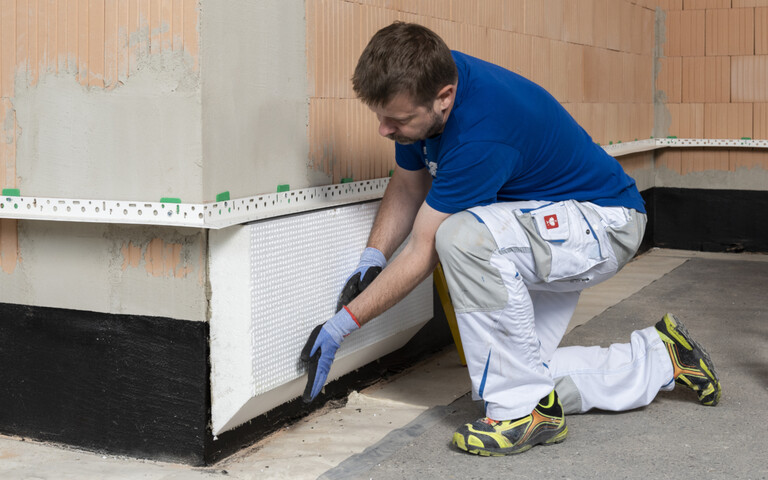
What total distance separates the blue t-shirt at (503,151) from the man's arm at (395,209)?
6 centimetres

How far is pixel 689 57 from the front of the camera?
6.36 m

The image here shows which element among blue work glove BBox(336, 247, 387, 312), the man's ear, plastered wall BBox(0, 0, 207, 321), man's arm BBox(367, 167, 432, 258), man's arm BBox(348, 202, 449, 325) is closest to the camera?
plastered wall BBox(0, 0, 207, 321)

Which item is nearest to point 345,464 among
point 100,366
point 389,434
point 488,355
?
point 389,434

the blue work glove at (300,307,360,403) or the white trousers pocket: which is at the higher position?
the white trousers pocket

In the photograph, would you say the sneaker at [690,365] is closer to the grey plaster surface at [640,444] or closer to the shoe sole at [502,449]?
the grey plaster surface at [640,444]

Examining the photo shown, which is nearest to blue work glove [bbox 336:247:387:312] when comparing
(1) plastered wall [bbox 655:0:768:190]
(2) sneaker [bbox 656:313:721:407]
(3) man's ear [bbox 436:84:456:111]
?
(3) man's ear [bbox 436:84:456:111]

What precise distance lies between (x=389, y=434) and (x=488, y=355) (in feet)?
1.28

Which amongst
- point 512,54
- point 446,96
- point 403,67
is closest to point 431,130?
point 446,96

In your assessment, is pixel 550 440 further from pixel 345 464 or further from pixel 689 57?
pixel 689 57

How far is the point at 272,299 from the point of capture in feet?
8.03

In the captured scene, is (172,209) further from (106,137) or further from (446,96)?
(446,96)

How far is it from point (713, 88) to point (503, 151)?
4.35 m

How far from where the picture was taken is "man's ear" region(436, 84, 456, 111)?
93.7 inches

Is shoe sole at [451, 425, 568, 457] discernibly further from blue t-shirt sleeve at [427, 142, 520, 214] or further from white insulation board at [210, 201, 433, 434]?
blue t-shirt sleeve at [427, 142, 520, 214]
